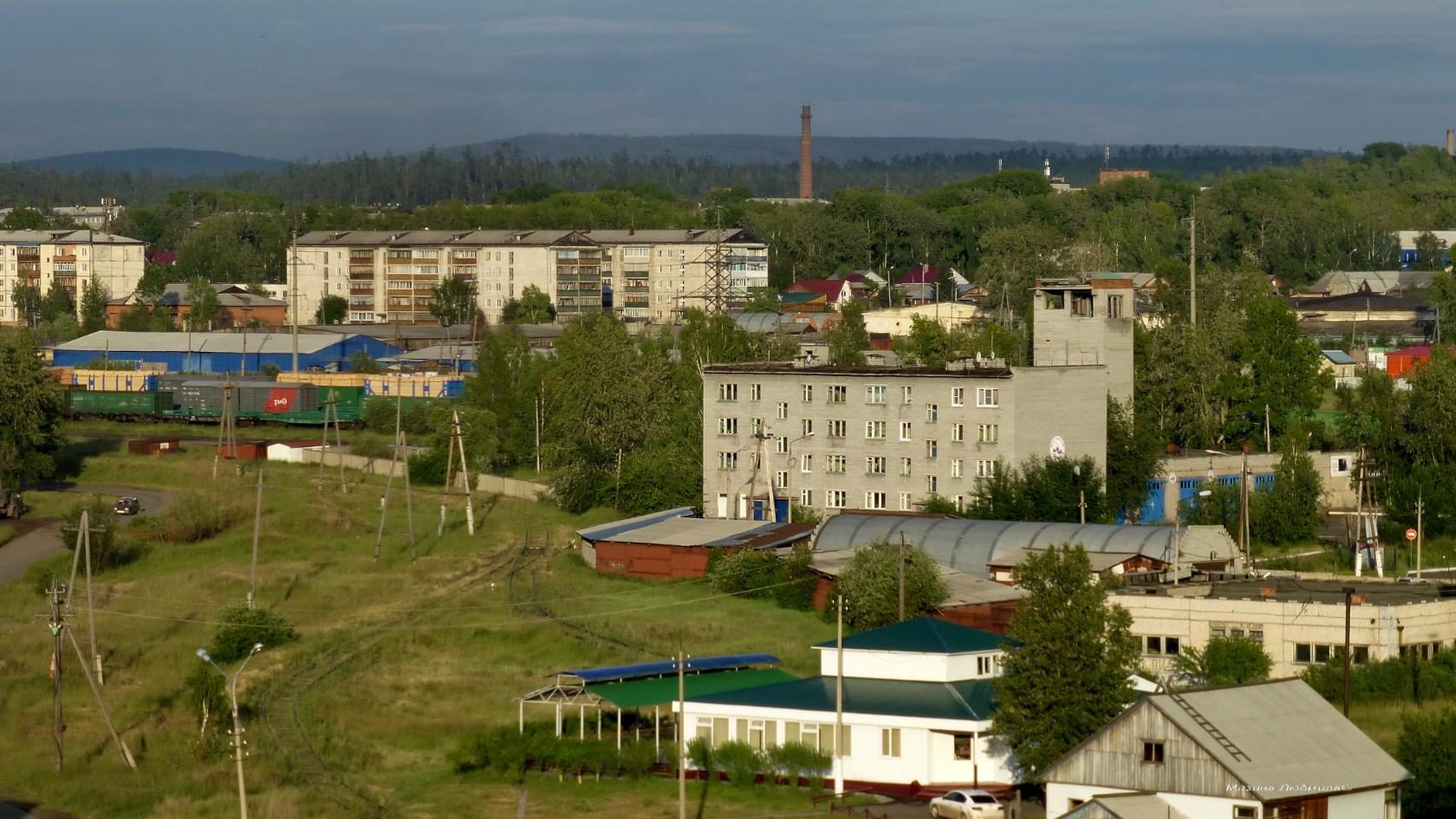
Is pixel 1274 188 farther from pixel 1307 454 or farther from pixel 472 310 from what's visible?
pixel 1307 454

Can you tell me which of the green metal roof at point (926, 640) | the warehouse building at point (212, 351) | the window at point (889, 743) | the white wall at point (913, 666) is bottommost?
the window at point (889, 743)

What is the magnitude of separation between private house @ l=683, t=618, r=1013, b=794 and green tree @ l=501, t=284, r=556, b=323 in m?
99.4

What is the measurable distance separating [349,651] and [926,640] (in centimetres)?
1463

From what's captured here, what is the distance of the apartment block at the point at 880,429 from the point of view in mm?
59688

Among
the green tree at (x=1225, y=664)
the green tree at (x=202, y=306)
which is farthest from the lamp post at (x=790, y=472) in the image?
the green tree at (x=202, y=306)

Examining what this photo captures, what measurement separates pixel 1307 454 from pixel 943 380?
13890mm

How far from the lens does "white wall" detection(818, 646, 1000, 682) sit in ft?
Answer: 127

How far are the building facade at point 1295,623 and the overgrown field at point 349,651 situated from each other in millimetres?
7189

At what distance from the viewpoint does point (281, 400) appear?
90.3m

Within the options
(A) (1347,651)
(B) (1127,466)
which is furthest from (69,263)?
(A) (1347,651)

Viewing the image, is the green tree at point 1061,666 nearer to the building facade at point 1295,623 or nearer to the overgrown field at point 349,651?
the overgrown field at point 349,651

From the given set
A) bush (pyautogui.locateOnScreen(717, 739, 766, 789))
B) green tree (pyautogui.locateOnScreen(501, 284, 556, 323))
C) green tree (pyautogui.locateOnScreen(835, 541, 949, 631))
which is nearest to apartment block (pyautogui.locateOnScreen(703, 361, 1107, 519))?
green tree (pyautogui.locateOnScreen(835, 541, 949, 631))

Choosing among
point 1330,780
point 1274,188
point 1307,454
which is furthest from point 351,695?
point 1274,188

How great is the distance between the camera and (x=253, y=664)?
46.7 meters
